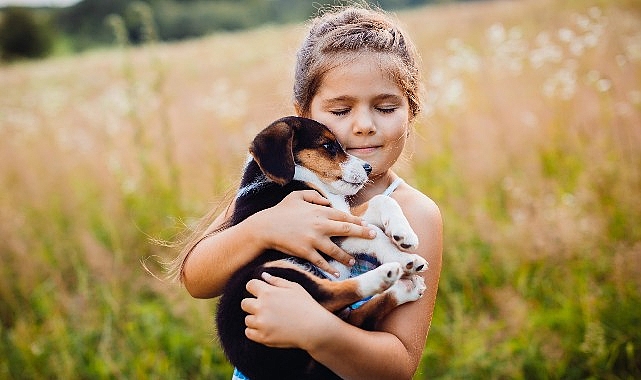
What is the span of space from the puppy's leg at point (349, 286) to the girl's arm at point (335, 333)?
6 centimetres

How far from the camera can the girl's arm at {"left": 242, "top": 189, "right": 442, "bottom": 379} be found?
1.71 meters

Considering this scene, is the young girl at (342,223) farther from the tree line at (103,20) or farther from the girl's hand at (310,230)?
the tree line at (103,20)

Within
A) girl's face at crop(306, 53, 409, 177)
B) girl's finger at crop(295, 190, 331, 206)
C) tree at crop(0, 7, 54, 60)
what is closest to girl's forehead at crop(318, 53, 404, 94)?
girl's face at crop(306, 53, 409, 177)

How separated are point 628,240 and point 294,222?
10.1 ft

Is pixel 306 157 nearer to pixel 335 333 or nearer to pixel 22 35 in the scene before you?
pixel 335 333

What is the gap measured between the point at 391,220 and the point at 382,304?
0.30m

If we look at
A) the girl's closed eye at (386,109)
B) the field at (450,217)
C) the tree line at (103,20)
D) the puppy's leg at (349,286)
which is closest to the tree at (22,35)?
the tree line at (103,20)

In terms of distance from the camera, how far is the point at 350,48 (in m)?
2.15

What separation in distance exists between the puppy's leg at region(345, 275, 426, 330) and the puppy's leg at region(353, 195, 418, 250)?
0.14m

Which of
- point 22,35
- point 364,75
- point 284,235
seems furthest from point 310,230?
point 22,35

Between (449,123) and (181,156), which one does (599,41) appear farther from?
(181,156)

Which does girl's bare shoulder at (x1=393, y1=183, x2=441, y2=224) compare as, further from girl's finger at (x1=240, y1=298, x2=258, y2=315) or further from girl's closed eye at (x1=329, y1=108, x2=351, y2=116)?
girl's finger at (x1=240, y1=298, x2=258, y2=315)

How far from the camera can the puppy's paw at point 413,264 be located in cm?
191

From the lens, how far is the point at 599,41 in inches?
221
